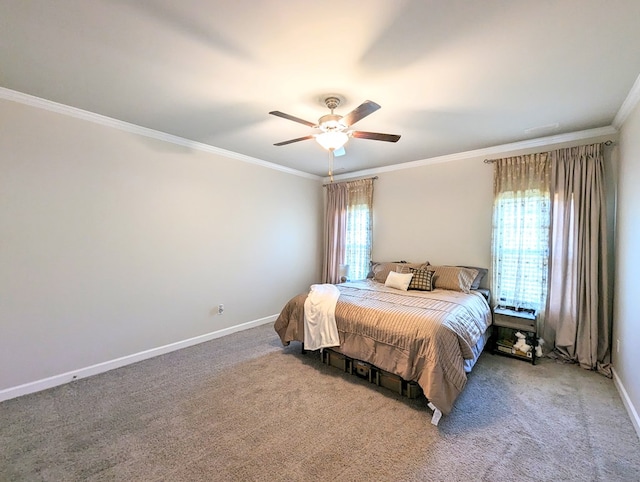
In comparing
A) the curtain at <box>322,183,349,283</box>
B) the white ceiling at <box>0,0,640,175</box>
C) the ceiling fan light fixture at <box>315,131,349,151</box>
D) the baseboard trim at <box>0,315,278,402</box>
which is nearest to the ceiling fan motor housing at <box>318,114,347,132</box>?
the ceiling fan light fixture at <box>315,131,349,151</box>

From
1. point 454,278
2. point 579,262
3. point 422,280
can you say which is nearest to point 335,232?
point 422,280

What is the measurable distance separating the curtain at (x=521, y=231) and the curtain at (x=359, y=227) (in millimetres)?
1920

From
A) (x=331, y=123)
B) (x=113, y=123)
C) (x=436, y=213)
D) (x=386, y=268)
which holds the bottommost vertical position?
(x=386, y=268)

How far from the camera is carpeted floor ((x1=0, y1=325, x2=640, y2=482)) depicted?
1739mm

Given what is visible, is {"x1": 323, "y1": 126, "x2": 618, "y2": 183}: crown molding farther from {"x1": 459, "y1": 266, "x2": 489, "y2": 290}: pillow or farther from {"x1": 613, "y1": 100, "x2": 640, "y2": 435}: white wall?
{"x1": 459, "y1": 266, "x2": 489, "y2": 290}: pillow

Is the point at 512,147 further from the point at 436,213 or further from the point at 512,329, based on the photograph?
the point at 512,329

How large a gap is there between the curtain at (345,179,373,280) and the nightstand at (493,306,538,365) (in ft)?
6.96

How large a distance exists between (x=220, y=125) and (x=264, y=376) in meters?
2.72

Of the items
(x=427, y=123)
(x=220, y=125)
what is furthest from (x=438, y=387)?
(x=220, y=125)

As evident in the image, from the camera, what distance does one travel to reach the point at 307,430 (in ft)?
6.89

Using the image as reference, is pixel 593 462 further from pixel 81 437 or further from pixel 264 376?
pixel 81 437

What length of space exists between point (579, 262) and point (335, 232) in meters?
3.39

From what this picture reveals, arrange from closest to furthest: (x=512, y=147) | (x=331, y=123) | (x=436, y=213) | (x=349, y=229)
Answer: (x=331, y=123) → (x=512, y=147) → (x=436, y=213) → (x=349, y=229)

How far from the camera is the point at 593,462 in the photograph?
1.79m
